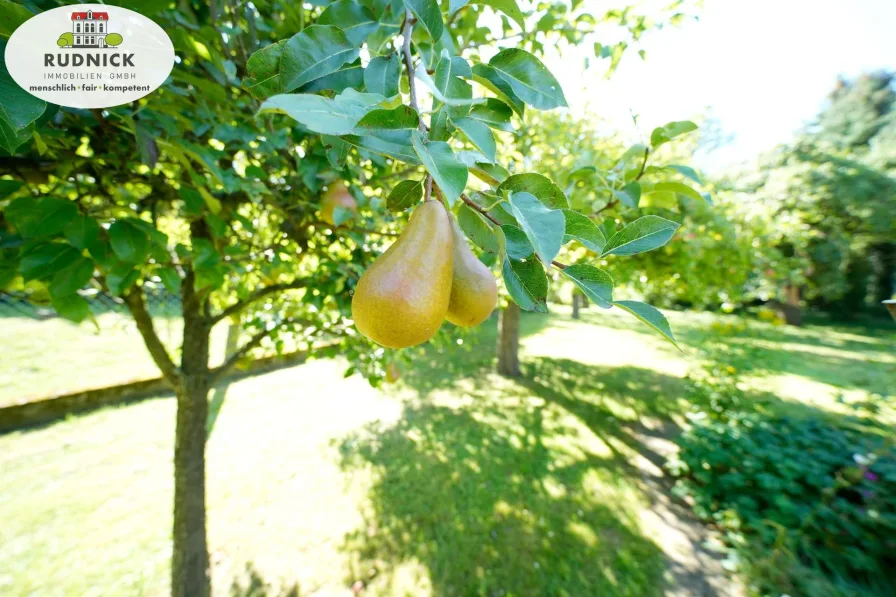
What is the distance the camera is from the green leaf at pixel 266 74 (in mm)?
578

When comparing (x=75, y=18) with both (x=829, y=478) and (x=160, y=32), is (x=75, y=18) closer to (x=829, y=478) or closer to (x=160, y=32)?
(x=160, y=32)

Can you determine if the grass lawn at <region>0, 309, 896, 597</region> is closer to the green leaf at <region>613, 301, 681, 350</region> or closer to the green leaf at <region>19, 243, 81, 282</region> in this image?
the green leaf at <region>613, 301, 681, 350</region>

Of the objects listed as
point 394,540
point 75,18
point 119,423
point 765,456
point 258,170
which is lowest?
point 394,540

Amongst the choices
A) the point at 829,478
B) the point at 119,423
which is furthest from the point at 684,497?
the point at 119,423

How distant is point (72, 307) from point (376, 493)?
11.4 ft

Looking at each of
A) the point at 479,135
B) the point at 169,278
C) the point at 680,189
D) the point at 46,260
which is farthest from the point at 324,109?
the point at 169,278

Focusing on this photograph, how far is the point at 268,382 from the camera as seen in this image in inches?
271

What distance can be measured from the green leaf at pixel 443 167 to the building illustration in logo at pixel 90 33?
90cm

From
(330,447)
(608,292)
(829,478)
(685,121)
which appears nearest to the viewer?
(608,292)

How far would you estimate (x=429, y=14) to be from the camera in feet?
2.02

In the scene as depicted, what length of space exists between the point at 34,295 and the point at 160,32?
1.46 m

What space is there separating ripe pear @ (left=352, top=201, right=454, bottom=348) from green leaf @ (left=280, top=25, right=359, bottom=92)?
0.89ft

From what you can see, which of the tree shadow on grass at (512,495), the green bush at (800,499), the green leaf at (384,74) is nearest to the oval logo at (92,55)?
the green leaf at (384,74)

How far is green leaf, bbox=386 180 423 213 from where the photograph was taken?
2.28ft
